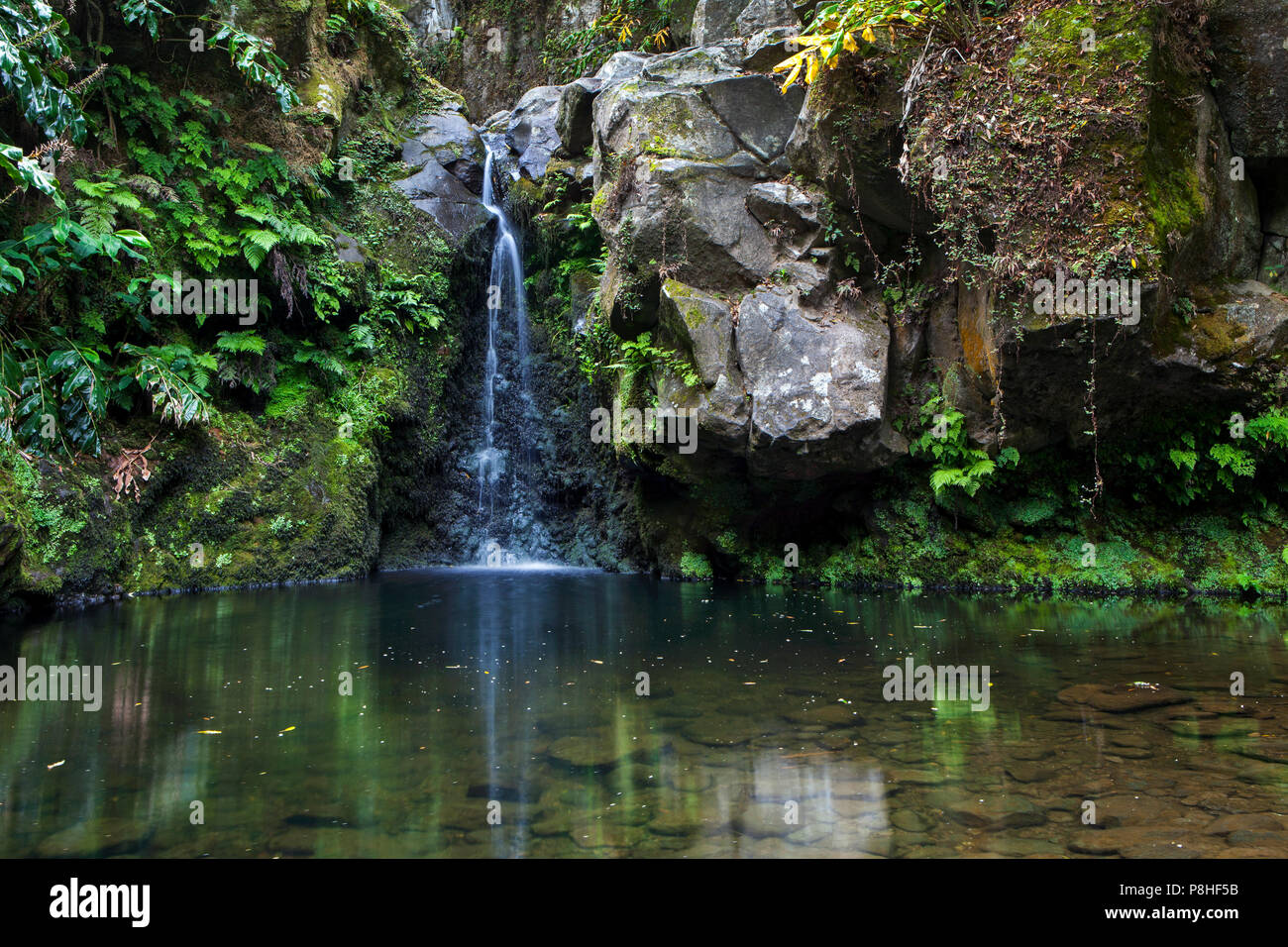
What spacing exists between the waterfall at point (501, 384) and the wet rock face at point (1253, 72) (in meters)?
11.8

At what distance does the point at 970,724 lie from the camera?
4.34 meters

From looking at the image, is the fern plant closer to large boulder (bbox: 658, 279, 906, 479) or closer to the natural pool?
large boulder (bbox: 658, 279, 906, 479)

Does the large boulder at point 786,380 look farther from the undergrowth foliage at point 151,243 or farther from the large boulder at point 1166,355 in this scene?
the undergrowth foliage at point 151,243

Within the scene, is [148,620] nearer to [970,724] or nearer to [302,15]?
[970,724]

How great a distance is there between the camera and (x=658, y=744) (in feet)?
13.5

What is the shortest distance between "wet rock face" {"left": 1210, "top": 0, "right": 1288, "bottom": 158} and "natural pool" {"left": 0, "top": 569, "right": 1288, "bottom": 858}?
214 inches

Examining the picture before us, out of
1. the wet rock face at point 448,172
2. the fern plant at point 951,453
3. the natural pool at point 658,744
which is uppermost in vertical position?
the wet rock face at point 448,172

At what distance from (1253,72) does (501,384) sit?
490 inches

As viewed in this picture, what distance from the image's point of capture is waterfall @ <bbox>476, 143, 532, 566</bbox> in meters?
15.0

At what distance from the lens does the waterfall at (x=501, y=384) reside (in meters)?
15.0

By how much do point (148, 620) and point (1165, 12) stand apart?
500 inches

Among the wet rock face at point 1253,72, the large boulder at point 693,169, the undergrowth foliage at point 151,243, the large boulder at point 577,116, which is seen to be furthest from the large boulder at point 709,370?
the wet rock face at point 1253,72

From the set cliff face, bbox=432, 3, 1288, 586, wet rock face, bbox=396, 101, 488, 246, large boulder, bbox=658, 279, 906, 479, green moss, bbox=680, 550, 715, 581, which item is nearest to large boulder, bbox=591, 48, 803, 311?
cliff face, bbox=432, 3, 1288, 586

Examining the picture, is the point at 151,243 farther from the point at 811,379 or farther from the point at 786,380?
the point at 811,379
